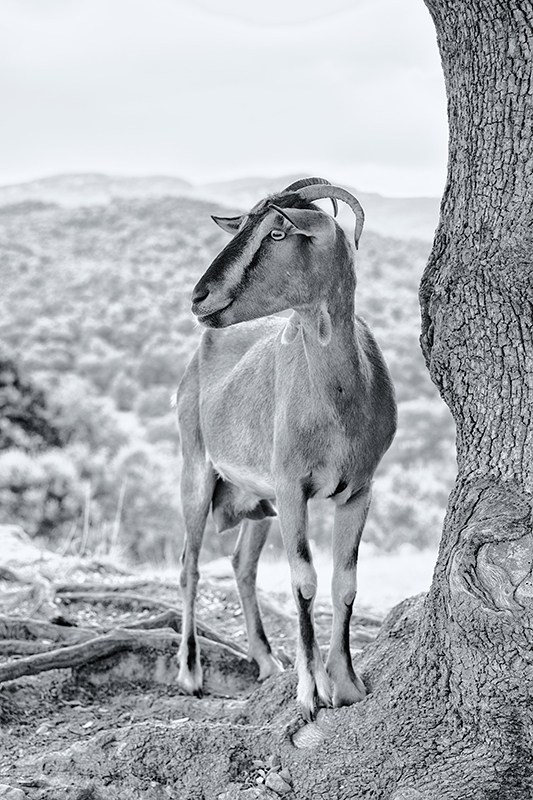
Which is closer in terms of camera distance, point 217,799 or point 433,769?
point 433,769

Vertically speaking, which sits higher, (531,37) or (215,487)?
(531,37)

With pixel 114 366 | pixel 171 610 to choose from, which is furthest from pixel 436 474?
pixel 171 610

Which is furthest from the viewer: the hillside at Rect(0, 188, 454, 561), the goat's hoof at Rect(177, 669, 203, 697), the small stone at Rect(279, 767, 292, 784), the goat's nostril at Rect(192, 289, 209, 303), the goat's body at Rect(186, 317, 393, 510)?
the hillside at Rect(0, 188, 454, 561)

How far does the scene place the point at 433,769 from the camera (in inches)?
127

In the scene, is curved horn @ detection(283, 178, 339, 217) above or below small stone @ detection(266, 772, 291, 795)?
above

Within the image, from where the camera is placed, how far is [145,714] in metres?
4.49

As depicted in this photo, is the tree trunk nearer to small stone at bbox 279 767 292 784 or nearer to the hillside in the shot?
small stone at bbox 279 767 292 784

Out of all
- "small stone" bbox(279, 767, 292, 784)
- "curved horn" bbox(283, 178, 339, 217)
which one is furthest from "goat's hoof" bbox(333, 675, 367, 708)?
"curved horn" bbox(283, 178, 339, 217)

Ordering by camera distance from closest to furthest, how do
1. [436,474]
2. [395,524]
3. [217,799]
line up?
[217,799]
[395,524]
[436,474]

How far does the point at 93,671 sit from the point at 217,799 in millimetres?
1688

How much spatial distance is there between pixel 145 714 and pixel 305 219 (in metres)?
2.46

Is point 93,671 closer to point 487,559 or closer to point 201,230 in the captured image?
point 487,559

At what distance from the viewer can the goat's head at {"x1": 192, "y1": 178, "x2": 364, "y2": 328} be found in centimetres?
343

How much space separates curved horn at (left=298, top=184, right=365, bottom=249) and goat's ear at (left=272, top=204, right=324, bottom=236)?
7 centimetres
